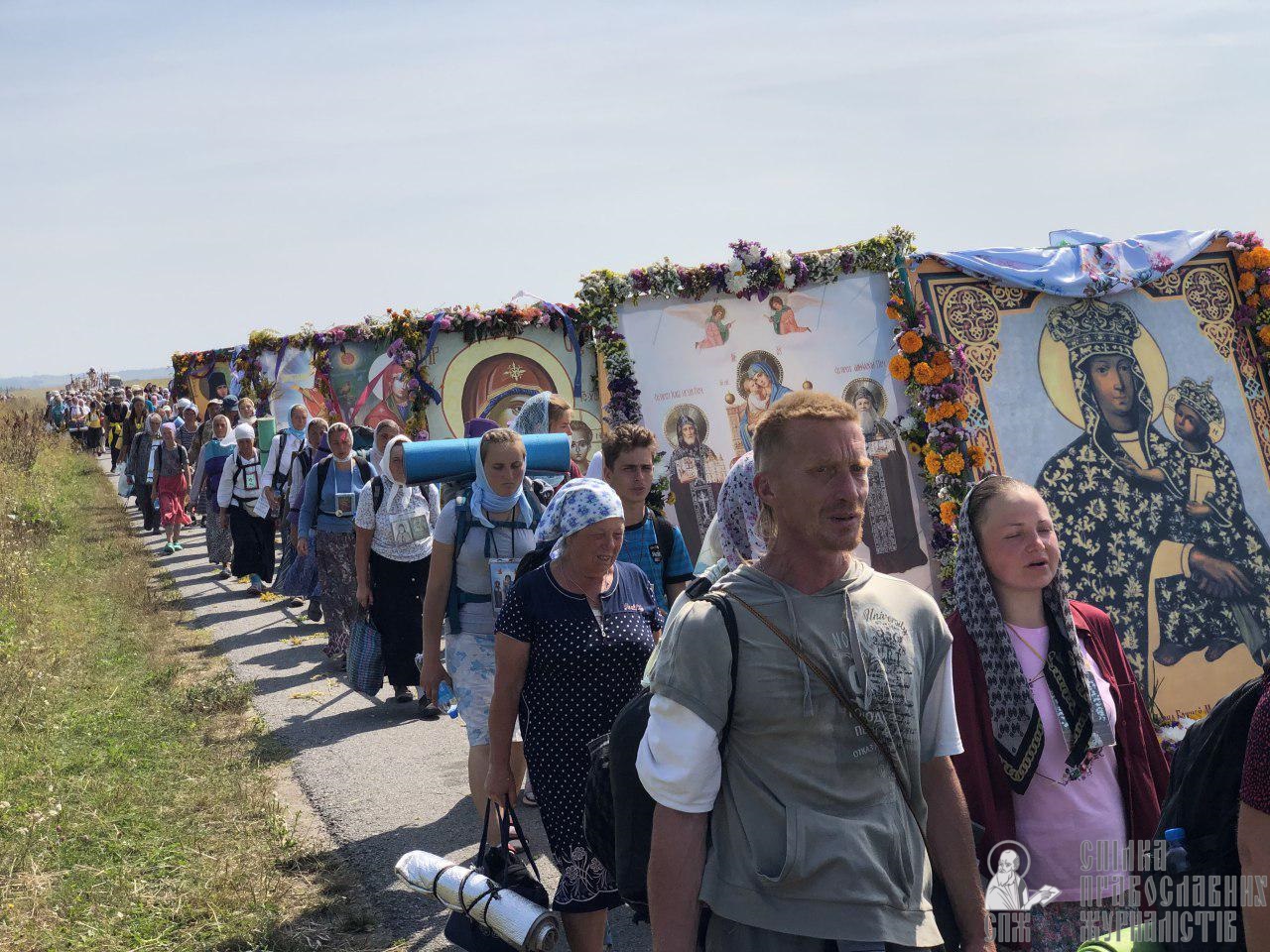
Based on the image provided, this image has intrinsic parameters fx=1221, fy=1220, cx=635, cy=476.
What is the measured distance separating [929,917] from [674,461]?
212 inches

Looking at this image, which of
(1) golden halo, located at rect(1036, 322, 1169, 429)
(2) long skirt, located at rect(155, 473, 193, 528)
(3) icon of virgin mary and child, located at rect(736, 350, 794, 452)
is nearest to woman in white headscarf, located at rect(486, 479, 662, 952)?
(3) icon of virgin mary and child, located at rect(736, 350, 794, 452)

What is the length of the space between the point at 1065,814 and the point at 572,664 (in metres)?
1.62

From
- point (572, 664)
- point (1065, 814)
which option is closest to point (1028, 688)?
point (1065, 814)

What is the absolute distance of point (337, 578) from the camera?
9836 mm

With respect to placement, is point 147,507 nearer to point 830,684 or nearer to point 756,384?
point 756,384

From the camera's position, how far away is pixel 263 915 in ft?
16.6

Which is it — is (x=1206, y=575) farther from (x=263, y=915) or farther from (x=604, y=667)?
(x=263, y=915)

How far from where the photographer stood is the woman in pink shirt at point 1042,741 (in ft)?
10.9

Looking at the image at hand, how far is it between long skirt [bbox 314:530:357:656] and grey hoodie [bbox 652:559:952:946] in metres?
7.54

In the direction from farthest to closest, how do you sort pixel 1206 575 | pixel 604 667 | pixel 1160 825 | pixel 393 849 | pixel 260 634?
pixel 260 634 < pixel 1206 575 < pixel 393 849 < pixel 604 667 < pixel 1160 825

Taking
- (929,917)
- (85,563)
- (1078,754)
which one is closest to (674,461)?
(1078,754)

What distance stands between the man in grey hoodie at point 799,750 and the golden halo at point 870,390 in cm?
525

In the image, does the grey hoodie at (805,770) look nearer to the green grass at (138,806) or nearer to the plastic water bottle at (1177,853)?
the plastic water bottle at (1177,853)

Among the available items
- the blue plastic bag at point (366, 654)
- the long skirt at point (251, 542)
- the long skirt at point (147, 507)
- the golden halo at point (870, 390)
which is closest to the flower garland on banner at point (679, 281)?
the golden halo at point (870, 390)
